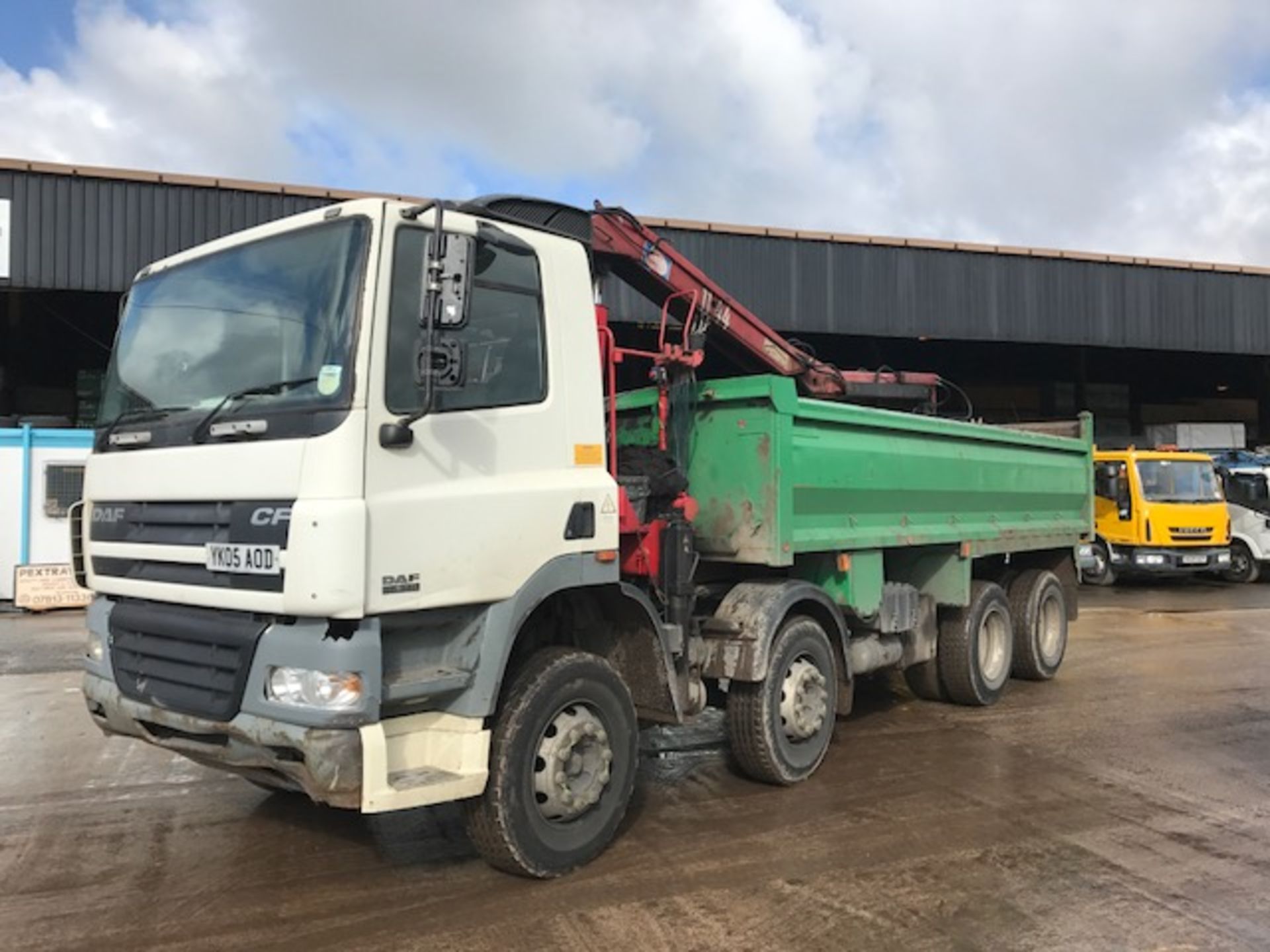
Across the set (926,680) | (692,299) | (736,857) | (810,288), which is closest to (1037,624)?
(926,680)

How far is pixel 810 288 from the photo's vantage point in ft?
57.3

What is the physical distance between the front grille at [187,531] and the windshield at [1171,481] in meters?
17.1

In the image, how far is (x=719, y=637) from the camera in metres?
5.57

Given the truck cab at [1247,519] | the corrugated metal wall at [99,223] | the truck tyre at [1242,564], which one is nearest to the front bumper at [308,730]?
the corrugated metal wall at [99,223]

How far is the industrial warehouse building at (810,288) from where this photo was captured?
13797 millimetres

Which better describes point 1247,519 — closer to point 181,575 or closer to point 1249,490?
point 1249,490

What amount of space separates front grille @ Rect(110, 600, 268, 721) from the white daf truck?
14 millimetres

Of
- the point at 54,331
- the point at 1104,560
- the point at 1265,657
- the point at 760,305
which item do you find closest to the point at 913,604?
the point at 1265,657

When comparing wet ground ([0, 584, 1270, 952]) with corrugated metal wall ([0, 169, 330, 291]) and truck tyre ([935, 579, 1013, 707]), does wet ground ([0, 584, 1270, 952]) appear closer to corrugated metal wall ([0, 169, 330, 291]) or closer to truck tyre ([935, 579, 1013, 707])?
truck tyre ([935, 579, 1013, 707])

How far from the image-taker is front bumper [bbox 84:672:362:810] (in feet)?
11.6

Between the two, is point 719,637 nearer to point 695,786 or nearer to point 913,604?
point 695,786

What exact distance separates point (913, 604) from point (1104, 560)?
12709mm

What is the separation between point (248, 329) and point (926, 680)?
616 cm

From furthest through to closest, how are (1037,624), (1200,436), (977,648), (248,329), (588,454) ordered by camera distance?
1. (1200,436)
2. (1037,624)
3. (977,648)
4. (588,454)
5. (248,329)
